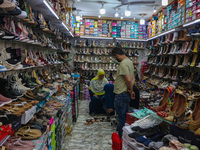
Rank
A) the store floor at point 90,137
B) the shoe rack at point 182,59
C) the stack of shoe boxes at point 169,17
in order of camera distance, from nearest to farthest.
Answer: the store floor at point 90,137 < the shoe rack at point 182,59 < the stack of shoe boxes at point 169,17

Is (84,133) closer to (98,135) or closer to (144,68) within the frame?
(98,135)

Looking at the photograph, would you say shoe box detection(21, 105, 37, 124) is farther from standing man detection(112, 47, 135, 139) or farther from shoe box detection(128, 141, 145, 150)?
standing man detection(112, 47, 135, 139)

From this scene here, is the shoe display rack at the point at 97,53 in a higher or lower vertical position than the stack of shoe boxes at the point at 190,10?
lower

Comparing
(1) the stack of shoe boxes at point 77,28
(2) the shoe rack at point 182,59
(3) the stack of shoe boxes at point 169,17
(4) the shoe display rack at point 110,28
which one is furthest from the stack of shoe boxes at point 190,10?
(1) the stack of shoe boxes at point 77,28

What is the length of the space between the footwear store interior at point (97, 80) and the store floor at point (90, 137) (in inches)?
0.8

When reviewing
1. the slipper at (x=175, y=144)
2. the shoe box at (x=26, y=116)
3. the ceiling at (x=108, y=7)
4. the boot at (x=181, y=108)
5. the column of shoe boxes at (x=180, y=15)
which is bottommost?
the slipper at (x=175, y=144)

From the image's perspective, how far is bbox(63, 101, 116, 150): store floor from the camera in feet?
11.7

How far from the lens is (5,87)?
187 cm

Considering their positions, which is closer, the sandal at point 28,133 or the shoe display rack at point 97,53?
the sandal at point 28,133

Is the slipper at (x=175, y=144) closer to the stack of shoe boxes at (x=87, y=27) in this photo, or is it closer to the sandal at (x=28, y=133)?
the sandal at (x=28, y=133)

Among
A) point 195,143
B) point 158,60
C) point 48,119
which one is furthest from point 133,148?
point 158,60

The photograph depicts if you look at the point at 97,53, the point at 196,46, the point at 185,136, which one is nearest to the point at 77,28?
the point at 97,53

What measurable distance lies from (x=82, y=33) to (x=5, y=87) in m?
7.27

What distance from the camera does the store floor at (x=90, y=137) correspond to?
358 cm
